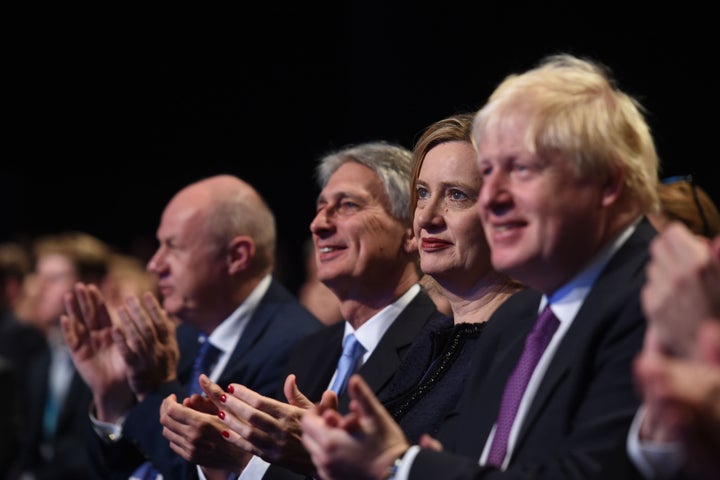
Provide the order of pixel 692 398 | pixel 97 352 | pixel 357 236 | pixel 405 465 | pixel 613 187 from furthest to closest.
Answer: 1. pixel 97 352
2. pixel 357 236
3. pixel 613 187
4. pixel 405 465
5. pixel 692 398

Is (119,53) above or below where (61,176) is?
above

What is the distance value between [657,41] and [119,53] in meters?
5.47

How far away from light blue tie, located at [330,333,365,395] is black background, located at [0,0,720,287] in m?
2.50

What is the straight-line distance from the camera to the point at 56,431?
251 inches

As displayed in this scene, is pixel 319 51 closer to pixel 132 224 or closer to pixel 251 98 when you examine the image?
pixel 251 98

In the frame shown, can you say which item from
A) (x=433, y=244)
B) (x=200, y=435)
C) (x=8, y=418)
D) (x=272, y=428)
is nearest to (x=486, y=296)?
(x=433, y=244)

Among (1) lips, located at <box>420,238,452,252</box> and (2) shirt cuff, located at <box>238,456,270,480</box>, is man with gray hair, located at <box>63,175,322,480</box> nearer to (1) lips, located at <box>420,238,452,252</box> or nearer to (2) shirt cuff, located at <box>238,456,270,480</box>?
(2) shirt cuff, located at <box>238,456,270,480</box>

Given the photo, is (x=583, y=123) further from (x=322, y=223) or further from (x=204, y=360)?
(x=204, y=360)

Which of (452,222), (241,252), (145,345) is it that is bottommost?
(145,345)

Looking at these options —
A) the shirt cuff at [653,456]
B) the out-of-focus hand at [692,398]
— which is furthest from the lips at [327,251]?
the out-of-focus hand at [692,398]

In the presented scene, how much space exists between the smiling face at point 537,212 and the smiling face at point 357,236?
1334 mm

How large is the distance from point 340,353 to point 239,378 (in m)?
0.55

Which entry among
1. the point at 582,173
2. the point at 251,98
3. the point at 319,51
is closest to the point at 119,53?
the point at 251,98

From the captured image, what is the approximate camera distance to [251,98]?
9.00m
